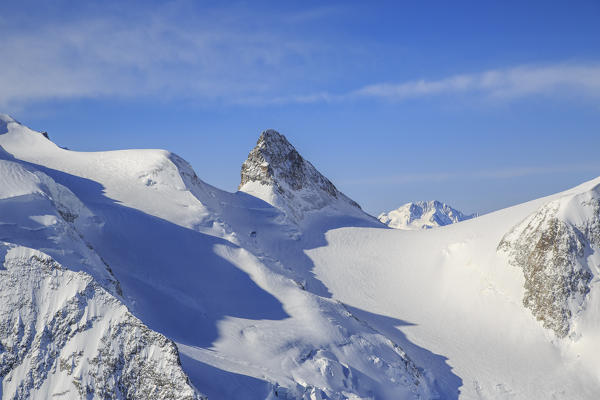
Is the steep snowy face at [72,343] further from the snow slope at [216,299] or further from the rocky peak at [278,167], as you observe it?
the rocky peak at [278,167]

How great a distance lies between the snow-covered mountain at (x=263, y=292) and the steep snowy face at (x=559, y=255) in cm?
13

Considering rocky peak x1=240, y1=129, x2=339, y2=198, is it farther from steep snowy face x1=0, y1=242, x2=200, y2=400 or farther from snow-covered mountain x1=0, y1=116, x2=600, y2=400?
steep snowy face x1=0, y1=242, x2=200, y2=400

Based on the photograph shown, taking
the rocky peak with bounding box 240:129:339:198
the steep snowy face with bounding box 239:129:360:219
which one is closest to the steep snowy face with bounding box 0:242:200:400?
the steep snowy face with bounding box 239:129:360:219

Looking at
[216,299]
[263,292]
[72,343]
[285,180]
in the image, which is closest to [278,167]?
[285,180]

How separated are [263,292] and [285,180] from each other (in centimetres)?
3255

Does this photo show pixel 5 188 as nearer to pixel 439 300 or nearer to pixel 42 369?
pixel 42 369

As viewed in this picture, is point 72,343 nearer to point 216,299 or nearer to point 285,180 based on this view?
point 216,299

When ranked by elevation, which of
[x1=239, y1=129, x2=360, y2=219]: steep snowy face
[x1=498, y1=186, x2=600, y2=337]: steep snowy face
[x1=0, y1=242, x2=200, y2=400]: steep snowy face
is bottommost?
[x1=0, y1=242, x2=200, y2=400]: steep snowy face

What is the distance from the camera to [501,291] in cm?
5128

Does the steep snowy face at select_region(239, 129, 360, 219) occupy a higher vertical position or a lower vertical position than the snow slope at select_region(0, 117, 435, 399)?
higher

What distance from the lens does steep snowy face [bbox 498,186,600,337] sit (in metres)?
47.9

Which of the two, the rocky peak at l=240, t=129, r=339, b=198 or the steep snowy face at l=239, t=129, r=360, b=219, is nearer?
the steep snowy face at l=239, t=129, r=360, b=219

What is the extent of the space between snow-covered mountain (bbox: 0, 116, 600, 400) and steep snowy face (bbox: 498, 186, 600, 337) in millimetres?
135

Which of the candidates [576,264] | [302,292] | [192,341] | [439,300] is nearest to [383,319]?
[439,300]
